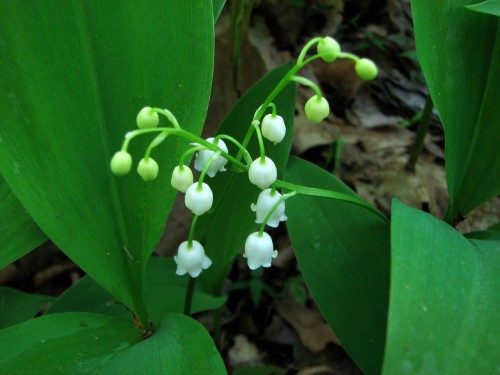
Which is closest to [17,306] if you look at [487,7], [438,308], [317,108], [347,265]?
[347,265]

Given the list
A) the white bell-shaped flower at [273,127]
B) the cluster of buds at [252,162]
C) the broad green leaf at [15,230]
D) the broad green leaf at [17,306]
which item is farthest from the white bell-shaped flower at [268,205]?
the broad green leaf at [17,306]

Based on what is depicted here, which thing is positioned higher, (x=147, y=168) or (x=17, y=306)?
(x=147, y=168)

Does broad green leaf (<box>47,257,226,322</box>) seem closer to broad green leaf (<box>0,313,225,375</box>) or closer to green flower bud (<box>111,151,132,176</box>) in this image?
broad green leaf (<box>0,313,225,375</box>)

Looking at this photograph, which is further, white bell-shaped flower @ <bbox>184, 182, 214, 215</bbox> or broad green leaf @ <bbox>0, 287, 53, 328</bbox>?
broad green leaf @ <bbox>0, 287, 53, 328</bbox>

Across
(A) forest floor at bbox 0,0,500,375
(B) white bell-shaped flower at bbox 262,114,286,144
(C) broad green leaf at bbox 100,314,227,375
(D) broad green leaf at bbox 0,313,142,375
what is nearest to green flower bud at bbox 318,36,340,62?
(B) white bell-shaped flower at bbox 262,114,286,144

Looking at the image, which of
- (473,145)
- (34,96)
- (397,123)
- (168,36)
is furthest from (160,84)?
(397,123)

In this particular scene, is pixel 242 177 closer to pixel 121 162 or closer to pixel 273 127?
pixel 273 127
